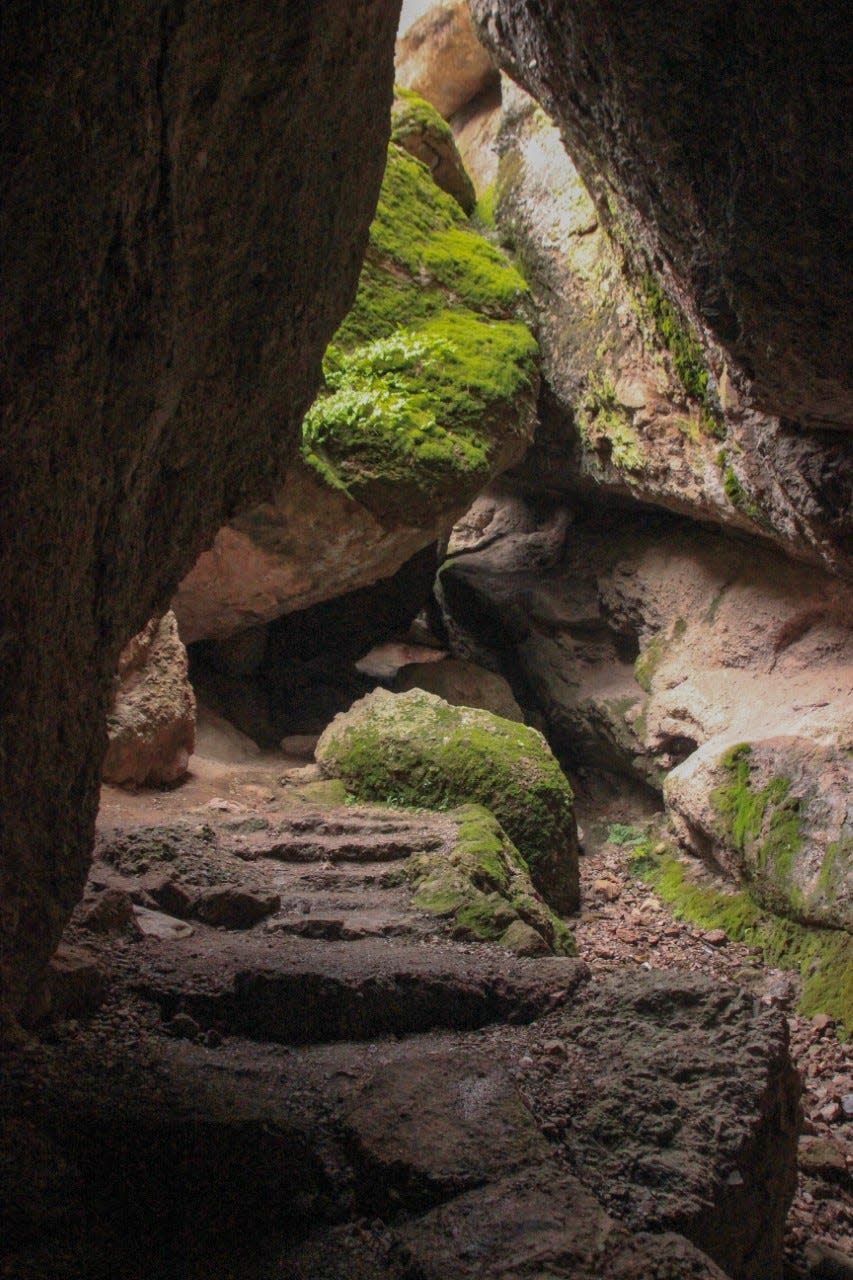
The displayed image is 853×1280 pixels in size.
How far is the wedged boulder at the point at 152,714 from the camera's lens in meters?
5.93

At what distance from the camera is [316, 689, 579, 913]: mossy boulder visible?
21.5ft

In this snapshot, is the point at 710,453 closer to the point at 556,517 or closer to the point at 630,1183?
the point at 556,517

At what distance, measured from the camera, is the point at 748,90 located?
2787mm

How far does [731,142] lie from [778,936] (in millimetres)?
4975

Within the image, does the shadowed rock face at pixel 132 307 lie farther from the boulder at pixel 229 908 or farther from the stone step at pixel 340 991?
the boulder at pixel 229 908

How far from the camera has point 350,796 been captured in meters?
6.64

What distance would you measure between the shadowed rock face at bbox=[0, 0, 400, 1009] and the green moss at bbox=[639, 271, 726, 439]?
367 centimetres

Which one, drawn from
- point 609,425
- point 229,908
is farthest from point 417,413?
point 229,908

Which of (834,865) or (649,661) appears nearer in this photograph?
(834,865)

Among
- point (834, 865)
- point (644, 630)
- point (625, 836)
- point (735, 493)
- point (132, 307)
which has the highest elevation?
point (735, 493)

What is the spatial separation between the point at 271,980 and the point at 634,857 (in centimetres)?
563

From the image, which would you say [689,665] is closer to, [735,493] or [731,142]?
[735,493]

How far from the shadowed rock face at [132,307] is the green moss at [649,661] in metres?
6.48

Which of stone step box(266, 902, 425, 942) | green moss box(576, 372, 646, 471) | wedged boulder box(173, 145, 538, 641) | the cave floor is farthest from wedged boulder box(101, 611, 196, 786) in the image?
green moss box(576, 372, 646, 471)
